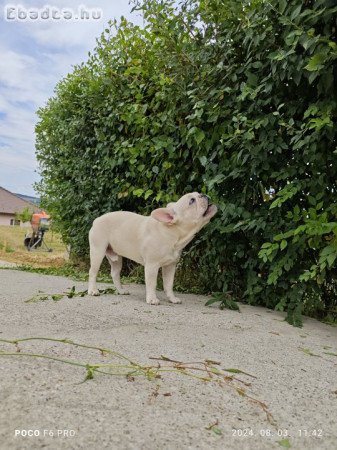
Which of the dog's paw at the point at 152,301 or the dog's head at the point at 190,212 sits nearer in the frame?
the dog's head at the point at 190,212

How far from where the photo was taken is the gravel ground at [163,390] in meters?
1.46

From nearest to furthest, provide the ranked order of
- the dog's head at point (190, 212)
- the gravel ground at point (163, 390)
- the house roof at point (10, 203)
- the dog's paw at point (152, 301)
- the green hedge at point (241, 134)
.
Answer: the gravel ground at point (163, 390), the green hedge at point (241, 134), the dog's head at point (190, 212), the dog's paw at point (152, 301), the house roof at point (10, 203)

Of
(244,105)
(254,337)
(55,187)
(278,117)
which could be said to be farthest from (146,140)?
(55,187)

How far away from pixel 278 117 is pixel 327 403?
93.9 inches

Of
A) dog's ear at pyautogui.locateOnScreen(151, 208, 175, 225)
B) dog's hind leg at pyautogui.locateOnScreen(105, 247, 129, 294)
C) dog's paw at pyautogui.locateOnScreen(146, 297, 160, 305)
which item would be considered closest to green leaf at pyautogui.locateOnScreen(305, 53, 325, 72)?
dog's ear at pyautogui.locateOnScreen(151, 208, 175, 225)

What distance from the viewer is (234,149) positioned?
4133mm

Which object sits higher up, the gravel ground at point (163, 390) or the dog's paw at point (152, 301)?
the dog's paw at point (152, 301)

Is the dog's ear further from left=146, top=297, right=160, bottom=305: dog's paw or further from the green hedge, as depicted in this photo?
left=146, top=297, right=160, bottom=305: dog's paw

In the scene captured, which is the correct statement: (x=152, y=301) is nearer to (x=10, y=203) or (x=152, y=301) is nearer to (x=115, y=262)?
(x=115, y=262)

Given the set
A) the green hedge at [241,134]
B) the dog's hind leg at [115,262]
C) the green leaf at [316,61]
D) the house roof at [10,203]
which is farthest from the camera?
the house roof at [10,203]

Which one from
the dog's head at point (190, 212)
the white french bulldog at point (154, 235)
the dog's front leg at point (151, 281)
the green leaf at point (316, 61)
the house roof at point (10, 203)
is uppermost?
the house roof at point (10, 203)

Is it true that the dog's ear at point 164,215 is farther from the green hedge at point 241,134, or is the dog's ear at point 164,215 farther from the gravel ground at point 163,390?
the gravel ground at point 163,390

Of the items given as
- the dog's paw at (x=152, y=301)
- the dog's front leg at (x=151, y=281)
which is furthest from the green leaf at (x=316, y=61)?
the dog's paw at (x=152, y=301)

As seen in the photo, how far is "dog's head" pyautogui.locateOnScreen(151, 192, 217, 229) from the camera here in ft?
12.2
